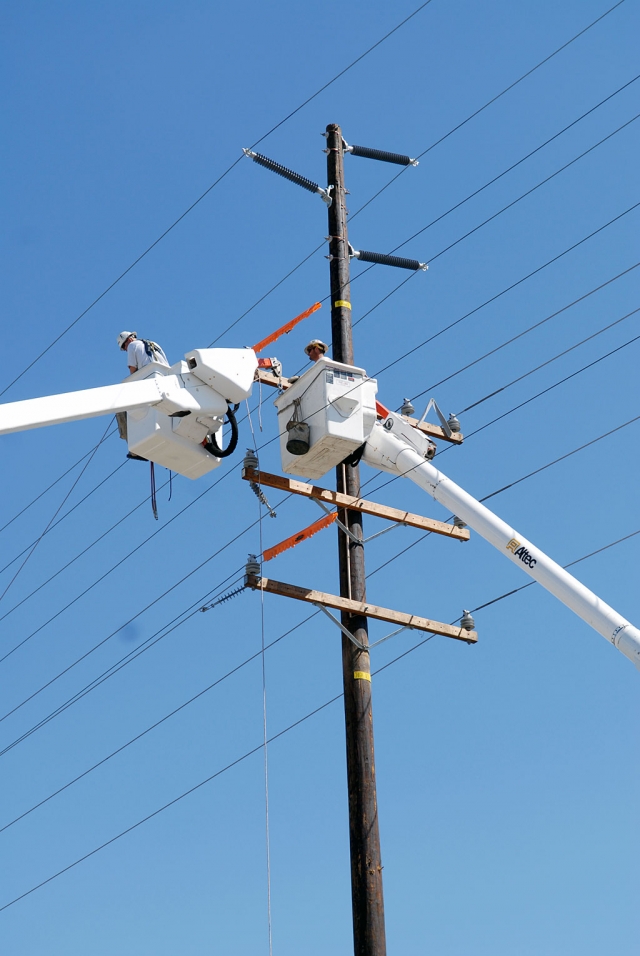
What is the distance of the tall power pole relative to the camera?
10.9 metres

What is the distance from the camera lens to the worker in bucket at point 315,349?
13.8 meters

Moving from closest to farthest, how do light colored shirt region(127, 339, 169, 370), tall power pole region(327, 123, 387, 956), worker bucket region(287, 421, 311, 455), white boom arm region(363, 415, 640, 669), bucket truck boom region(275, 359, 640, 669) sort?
1. tall power pole region(327, 123, 387, 956)
2. white boom arm region(363, 415, 640, 669)
3. bucket truck boom region(275, 359, 640, 669)
4. light colored shirt region(127, 339, 169, 370)
5. worker bucket region(287, 421, 311, 455)

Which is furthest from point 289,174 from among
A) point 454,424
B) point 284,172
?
point 454,424

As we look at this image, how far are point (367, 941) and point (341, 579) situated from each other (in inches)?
130

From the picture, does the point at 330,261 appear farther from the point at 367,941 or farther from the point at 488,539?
the point at 367,941

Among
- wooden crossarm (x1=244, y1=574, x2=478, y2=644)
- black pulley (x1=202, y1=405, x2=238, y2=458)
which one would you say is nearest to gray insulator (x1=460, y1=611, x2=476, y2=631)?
wooden crossarm (x1=244, y1=574, x2=478, y2=644)

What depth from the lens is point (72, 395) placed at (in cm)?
1153

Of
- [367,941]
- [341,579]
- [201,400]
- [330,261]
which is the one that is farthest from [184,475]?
[367,941]

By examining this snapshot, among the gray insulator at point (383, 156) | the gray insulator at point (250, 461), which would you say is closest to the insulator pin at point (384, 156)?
the gray insulator at point (383, 156)

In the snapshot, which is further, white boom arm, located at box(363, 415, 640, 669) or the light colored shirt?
the light colored shirt

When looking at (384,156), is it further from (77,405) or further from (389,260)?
(77,405)

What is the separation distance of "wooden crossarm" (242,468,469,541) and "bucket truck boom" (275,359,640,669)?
0.34 m

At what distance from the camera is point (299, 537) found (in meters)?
12.9

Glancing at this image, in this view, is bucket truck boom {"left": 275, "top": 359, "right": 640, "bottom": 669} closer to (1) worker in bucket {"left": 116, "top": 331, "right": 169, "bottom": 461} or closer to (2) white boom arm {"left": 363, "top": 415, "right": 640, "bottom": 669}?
(2) white boom arm {"left": 363, "top": 415, "right": 640, "bottom": 669}
